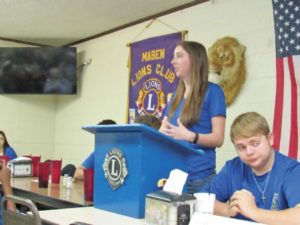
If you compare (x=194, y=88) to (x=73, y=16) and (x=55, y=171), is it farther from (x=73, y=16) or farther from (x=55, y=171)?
(x=73, y=16)

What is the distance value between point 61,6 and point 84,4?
0.94 ft

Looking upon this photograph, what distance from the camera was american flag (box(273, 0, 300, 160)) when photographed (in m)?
3.17

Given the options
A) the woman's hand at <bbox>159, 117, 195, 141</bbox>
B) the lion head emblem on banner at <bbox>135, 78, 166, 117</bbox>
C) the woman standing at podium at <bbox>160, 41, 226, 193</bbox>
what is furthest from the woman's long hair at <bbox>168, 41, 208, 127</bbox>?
the lion head emblem on banner at <bbox>135, 78, 166, 117</bbox>

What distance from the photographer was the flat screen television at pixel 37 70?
605 centimetres

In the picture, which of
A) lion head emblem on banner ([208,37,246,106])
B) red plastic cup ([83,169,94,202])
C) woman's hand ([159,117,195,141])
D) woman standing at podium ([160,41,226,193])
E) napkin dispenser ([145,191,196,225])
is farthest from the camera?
lion head emblem on banner ([208,37,246,106])

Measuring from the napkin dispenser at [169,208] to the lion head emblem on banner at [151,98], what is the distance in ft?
10.8

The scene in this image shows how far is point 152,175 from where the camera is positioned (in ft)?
5.17

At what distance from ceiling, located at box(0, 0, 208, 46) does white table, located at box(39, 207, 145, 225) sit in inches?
123

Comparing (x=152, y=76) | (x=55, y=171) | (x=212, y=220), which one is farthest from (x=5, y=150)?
(x=212, y=220)

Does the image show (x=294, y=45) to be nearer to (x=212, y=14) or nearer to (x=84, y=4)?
(x=212, y=14)

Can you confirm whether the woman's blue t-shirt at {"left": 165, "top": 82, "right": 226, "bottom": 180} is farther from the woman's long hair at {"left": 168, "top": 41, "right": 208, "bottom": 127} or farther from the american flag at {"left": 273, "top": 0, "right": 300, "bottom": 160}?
the american flag at {"left": 273, "top": 0, "right": 300, "bottom": 160}

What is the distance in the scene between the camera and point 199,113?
2145mm

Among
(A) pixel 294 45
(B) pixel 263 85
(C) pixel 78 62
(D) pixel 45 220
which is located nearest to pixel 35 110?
(C) pixel 78 62

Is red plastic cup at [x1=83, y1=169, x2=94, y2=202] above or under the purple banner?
under
